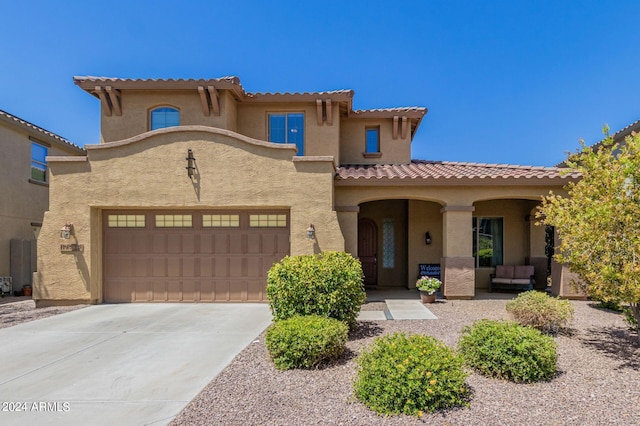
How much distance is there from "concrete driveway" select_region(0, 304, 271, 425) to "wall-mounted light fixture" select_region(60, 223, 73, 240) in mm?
2255

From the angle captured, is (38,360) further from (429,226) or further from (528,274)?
(528,274)

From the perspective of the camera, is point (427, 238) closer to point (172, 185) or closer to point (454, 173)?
point (454, 173)

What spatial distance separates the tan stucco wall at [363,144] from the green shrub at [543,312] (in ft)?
26.5

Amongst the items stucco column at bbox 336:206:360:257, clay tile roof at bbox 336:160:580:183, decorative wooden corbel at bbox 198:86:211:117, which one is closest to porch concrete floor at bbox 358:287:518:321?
stucco column at bbox 336:206:360:257

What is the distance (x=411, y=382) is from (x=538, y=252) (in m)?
11.4

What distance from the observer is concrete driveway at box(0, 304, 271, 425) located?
431 cm

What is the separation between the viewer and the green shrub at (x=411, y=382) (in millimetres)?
4008

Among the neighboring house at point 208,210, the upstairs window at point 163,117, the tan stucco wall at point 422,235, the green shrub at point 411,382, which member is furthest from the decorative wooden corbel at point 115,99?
the green shrub at point 411,382

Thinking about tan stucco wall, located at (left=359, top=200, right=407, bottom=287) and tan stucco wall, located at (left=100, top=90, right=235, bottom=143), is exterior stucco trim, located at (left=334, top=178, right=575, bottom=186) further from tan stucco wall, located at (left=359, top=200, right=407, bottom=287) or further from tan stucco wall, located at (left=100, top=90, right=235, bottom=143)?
tan stucco wall, located at (left=100, top=90, right=235, bottom=143)

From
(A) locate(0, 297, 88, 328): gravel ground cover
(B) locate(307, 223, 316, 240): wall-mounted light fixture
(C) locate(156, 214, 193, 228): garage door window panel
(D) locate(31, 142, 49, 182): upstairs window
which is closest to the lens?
(A) locate(0, 297, 88, 328): gravel ground cover

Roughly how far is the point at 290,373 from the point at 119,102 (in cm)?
1178

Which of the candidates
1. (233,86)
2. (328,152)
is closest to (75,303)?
(233,86)

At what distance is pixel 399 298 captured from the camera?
1135 cm

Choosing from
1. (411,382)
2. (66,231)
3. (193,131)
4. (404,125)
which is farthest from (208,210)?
(411,382)
